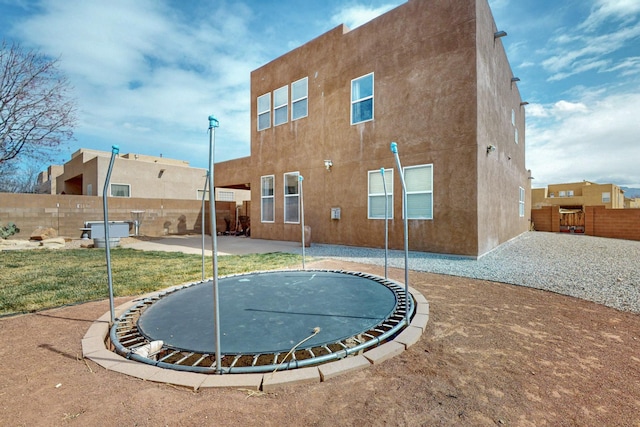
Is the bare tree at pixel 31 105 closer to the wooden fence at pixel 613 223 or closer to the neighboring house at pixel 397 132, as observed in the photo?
the neighboring house at pixel 397 132

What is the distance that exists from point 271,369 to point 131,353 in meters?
1.07

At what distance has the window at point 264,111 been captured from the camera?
1037cm

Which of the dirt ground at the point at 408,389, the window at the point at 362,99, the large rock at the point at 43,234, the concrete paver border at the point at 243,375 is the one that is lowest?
the dirt ground at the point at 408,389

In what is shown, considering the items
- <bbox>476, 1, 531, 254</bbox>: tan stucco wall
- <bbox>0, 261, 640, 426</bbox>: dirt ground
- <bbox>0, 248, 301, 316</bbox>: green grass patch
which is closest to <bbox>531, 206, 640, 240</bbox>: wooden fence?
<bbox>476, 1, 531, 254</bbox>: tan stucco wall

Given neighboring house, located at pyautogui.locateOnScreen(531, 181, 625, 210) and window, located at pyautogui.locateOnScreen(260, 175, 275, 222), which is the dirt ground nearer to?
window, located at pyautogui.locateOnScreen(260, 175, 275, 222)

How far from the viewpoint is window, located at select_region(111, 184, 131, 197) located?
1664 centimetres

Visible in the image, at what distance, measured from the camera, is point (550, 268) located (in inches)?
202

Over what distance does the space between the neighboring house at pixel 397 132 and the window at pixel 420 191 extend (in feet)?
0.08

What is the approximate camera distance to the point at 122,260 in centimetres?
625

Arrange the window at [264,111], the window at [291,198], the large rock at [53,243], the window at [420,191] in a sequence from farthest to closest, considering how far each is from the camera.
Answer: the window at [264,111]
the window at [291,198]
the large rock at [53,243]
the window at [420,191]

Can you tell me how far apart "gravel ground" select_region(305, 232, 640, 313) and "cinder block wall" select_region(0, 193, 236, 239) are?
9666 millimetres

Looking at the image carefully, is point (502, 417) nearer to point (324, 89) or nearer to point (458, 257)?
point (458, 257)

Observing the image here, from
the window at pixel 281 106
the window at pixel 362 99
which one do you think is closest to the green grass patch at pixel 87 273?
the window at pixel 362 99

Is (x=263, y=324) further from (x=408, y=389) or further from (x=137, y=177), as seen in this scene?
(x=137, y=177)
